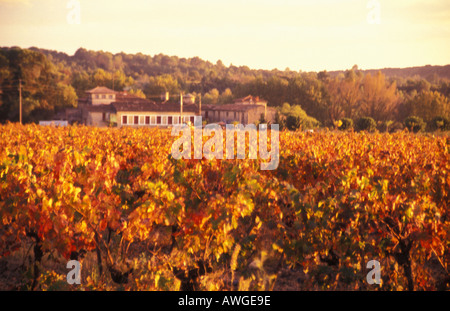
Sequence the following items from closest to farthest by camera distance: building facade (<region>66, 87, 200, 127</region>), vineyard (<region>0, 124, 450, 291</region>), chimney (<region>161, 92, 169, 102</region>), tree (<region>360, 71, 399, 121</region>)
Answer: vineyard (<region>0, 124, 450, 291</region>) < building facade (<region>66, 87, 200, 127</region>) < tree (<region>360, 71, 399, 121</region>) < chimney (<region>161, 92, 169, 102</region>)

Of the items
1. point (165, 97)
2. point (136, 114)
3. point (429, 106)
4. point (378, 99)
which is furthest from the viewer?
point (165, 97)

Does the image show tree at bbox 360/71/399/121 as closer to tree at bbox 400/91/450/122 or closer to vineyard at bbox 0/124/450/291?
tree at bbox 400/91/450/122

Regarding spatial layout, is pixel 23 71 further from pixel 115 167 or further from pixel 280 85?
pixel 115 167

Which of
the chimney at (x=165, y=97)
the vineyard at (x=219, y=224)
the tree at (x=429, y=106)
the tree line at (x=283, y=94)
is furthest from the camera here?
the chimney at (x=165, y=97)

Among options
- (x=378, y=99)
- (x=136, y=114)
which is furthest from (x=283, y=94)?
(x=136, y=114)

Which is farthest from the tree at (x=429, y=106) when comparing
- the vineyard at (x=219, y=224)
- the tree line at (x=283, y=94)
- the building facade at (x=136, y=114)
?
the vineyard at (x=219, y=224)

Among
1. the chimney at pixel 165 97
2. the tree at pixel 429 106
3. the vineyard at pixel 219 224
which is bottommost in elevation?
the vineyard at pixel 219 224

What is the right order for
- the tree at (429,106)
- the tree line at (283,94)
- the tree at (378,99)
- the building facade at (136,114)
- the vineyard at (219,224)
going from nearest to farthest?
1. the vineyard at (219,224)
2. the building facade at (136,114)
3. the tree at (429,106)
4. the tree line at (283,94)
5. the tree at (378,99)

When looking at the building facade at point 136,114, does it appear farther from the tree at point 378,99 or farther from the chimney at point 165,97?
the tree at point 378,99

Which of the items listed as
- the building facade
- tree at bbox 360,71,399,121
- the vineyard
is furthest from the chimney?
the vineyard

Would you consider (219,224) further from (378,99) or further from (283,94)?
(283,94)

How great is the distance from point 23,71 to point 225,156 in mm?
73354

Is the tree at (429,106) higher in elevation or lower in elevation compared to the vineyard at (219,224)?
higher

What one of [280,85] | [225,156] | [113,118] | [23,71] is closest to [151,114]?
[113,118]
